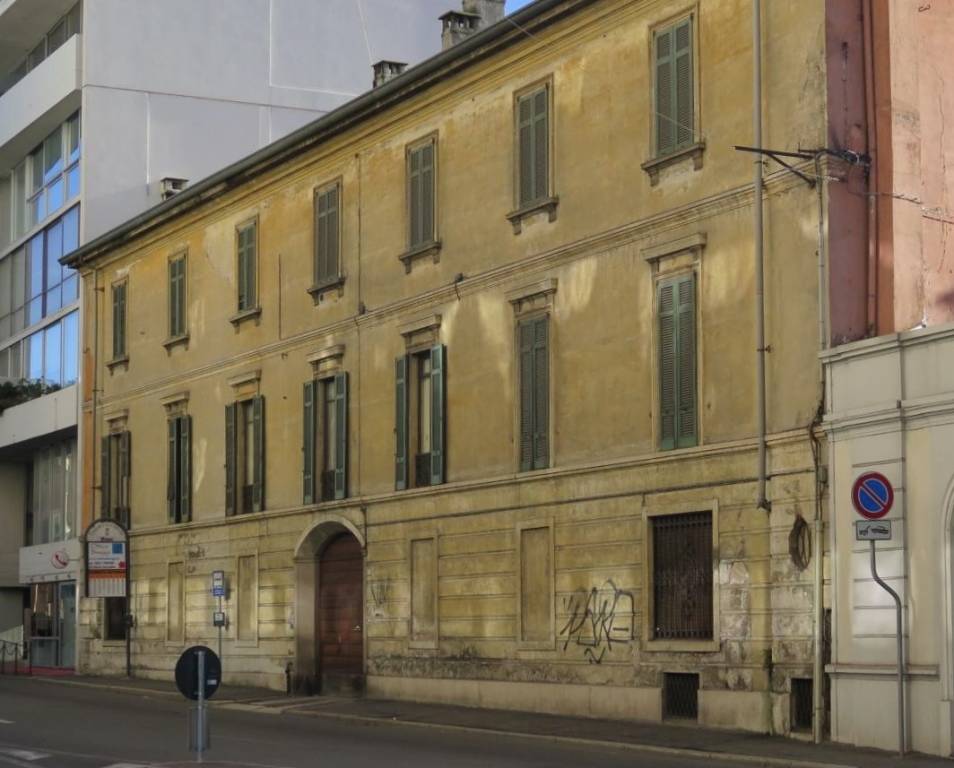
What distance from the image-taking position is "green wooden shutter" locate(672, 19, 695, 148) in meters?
25.0

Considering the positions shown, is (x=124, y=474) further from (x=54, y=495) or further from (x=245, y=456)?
(x=54, y=495)

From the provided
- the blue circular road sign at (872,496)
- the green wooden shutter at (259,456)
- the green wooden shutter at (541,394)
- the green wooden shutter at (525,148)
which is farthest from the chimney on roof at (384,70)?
the blue circular road sign at (872,496)

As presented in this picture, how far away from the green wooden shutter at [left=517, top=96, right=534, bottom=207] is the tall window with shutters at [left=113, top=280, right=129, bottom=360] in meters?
16.8

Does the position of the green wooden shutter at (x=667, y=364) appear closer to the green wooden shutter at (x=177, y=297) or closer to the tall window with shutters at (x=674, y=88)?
the tall window with shutters at (x=674, y=88)

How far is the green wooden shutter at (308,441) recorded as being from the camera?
3406 centimetres

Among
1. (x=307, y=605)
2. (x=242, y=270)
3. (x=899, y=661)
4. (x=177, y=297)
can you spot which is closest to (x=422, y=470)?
(x=307, y=605)

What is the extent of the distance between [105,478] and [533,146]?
19.2 meters

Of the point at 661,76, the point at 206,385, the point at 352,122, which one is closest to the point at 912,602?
the point at 661,76

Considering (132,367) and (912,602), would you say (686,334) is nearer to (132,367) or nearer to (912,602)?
(912,602)

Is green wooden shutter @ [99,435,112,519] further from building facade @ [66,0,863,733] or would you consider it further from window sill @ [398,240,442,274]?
window sill @ [398,240,442,274]

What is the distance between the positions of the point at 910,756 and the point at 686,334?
6.79m

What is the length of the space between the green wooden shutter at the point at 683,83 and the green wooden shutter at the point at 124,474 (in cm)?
2100

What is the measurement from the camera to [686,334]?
24.9 metres

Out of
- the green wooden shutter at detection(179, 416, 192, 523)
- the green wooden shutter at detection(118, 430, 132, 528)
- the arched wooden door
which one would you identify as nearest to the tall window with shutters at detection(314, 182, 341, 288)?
the arched wooden door
